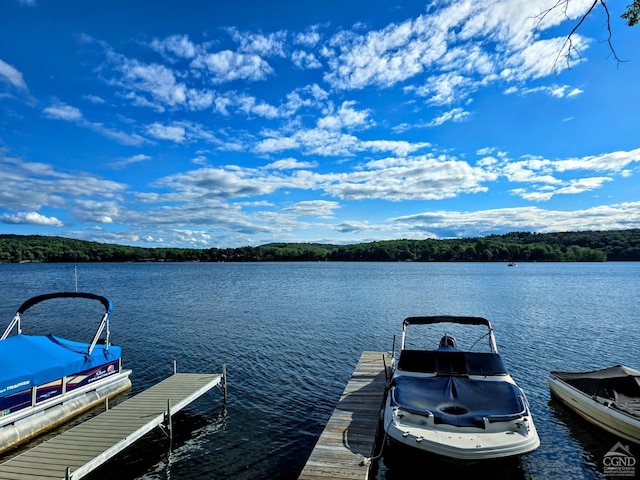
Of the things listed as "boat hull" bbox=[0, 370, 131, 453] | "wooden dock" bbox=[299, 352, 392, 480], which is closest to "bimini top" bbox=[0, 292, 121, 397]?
"boat hull" bbox=[0, 370, 131, 453]

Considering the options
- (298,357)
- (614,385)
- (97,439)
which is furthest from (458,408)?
(298,357)

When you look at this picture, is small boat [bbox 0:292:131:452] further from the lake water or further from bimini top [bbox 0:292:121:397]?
the lake water

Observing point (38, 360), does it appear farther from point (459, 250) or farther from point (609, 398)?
point (459, 250)

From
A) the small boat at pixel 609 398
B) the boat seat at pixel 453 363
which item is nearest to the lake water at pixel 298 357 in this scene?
the small boat at pixel 609 398

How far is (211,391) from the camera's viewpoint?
1543 cm

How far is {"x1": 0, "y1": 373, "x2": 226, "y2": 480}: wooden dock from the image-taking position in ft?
26.3

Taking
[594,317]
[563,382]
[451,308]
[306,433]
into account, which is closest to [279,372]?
[306,433]

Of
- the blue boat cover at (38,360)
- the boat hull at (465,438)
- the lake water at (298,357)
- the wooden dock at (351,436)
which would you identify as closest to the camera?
the boat hull at (465,438)

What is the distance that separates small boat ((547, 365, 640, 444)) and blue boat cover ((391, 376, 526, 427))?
12.0 feet

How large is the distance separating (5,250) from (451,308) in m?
177

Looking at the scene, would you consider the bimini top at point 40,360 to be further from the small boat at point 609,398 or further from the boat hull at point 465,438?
the small boat at point 609,398

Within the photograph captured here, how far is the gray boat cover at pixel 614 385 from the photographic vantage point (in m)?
11.6

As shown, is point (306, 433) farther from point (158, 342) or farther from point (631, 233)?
point (631, 233)

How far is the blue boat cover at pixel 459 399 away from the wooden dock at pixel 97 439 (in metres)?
6.48
